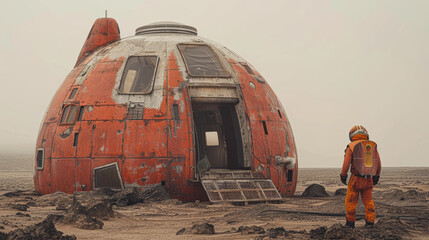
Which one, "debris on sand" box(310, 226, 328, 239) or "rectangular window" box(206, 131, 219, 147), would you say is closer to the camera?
"debris on sand" box(310, 226, 328, 239)

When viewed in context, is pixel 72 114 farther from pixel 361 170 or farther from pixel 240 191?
pixel 361 170

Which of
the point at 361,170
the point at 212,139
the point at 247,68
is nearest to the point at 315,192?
the point at 212,139

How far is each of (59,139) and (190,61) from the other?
14.4 ft

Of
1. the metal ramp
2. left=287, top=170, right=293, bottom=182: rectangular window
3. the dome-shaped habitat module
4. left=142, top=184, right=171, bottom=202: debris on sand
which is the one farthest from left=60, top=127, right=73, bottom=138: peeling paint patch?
left=287, top=170, right=293, bottom=182: rectangular window

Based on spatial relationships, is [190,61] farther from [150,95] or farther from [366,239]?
[366,239]

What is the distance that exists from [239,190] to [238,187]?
5.8 inches

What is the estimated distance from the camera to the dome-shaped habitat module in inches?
595

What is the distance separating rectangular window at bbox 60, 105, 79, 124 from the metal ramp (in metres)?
4.18

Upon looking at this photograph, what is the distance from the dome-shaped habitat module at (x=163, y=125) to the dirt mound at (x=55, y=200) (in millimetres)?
519

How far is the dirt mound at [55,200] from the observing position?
14.5 m

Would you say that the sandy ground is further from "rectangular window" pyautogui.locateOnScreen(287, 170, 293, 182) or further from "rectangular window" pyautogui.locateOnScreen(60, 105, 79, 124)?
"rectangular window" pyautogui.locateOnScreen(60, 105, 79, 124)

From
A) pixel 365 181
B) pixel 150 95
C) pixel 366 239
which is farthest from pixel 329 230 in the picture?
pixel 150 95

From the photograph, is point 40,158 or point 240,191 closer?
point 240,191

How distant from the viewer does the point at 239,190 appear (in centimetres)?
1472
